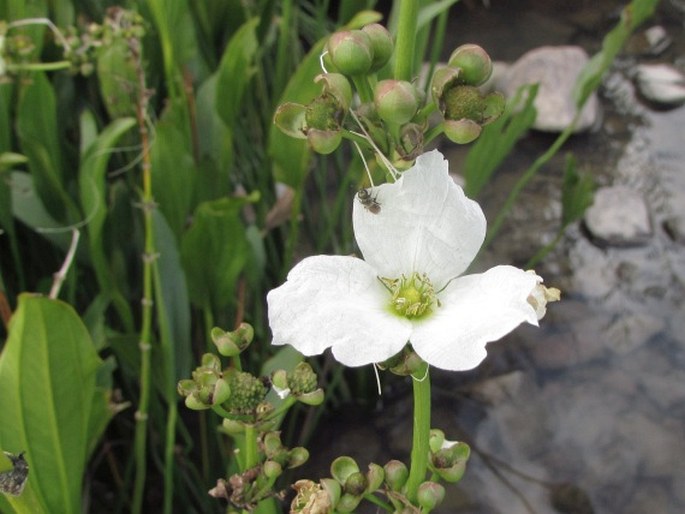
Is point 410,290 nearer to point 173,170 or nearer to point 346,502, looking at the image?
point 346,502

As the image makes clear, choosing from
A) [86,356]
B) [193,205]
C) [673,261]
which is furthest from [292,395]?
[673,261]

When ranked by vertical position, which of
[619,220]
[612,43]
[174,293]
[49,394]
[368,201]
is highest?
[368,201]

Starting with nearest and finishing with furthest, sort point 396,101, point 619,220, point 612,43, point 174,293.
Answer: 1. point 396,101
2. point 174,293
3. point 612,43
4. point 619,220

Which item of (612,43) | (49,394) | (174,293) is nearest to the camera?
(49,394)

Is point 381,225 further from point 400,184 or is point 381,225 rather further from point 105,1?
point 105,1

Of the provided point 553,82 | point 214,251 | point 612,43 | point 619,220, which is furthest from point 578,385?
point 553,82

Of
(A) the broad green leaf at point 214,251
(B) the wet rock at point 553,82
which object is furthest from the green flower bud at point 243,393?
(B) the wet rock at point 553,82
